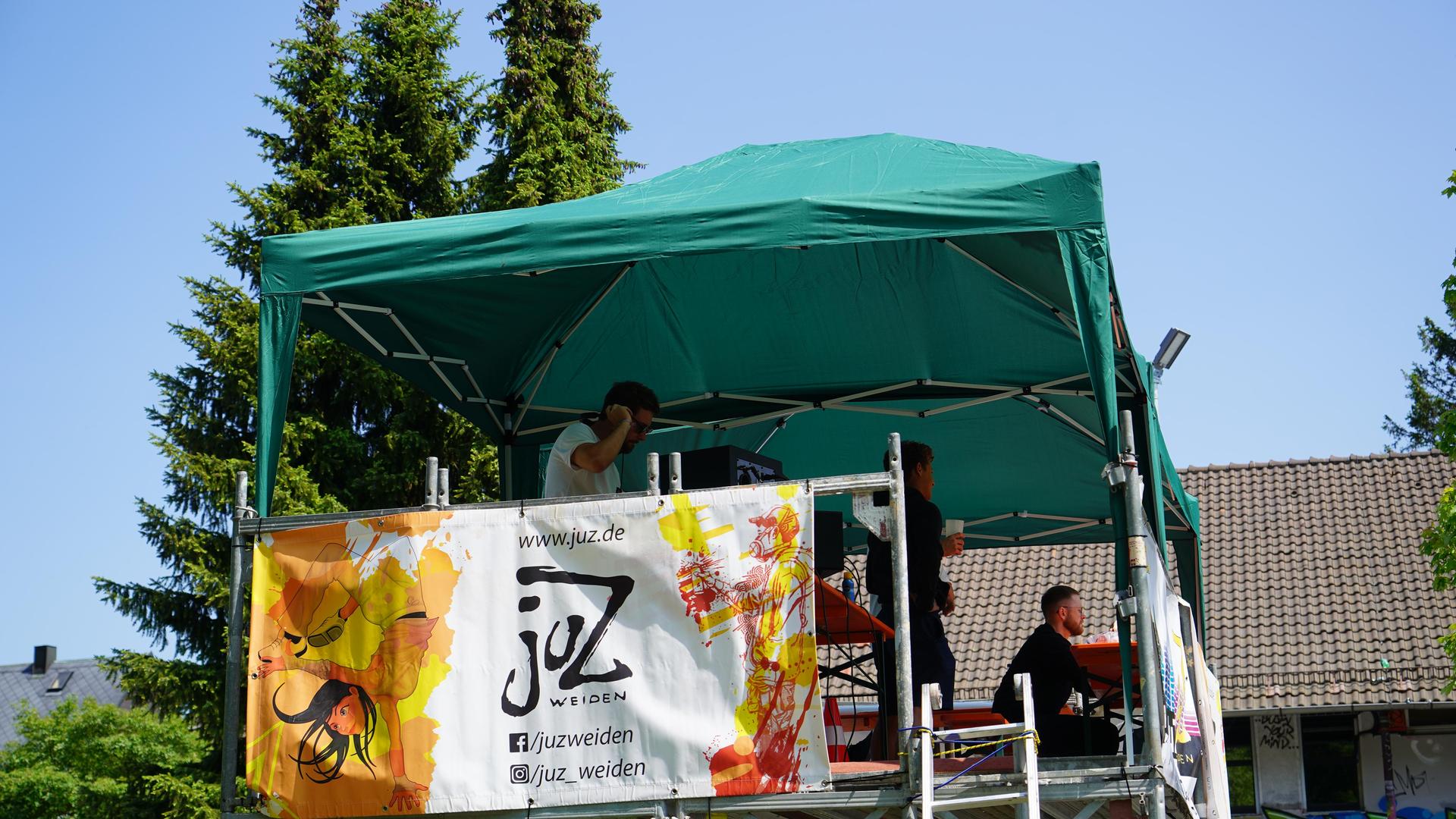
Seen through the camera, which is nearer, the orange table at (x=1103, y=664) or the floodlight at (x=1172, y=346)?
the orange table at (x=1103, y=664)

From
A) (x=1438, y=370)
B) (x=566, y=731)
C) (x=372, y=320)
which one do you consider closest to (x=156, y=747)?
(x=372, y=320)

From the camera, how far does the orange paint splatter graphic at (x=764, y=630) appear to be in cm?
564

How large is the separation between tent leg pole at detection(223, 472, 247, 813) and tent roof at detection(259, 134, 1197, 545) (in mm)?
242

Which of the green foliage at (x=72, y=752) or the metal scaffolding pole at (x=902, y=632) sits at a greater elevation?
the metal scaffolding pole at (x=902, y=632)

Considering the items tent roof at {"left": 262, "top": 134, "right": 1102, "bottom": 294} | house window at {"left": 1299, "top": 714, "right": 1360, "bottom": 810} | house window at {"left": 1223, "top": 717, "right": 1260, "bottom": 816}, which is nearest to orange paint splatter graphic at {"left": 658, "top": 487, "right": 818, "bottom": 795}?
tent roof at {"left": 262, "top": 134, "right": 1102, "bottom": 294}

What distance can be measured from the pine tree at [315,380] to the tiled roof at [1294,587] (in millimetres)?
9176

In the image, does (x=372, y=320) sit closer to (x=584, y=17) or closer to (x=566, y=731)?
(x=566, y=731)

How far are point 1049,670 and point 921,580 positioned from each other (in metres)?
0.84

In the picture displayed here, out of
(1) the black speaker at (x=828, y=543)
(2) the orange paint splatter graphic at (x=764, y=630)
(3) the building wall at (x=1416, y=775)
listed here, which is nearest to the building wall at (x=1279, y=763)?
(3) the building wall at (x=1416, y=775)

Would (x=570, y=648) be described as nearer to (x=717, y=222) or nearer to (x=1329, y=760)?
(x=717, y=222)

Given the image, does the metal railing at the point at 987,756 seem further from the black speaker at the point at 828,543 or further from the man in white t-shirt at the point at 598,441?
the man in white t-shirt at the point at 598,441

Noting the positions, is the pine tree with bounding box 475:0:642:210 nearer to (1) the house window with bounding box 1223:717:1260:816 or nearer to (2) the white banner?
(1) the house window with bounding box 1223:717:1260:816

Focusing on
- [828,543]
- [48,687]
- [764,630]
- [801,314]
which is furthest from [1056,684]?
[48,687]

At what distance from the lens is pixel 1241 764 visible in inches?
877
